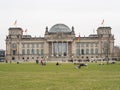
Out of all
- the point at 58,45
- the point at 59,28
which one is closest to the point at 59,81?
the point at 58,45

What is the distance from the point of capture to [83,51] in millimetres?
189125

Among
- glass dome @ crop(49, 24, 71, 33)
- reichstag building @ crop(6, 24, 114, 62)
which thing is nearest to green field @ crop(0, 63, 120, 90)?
reichstag building @ crop(6, 24, 114, 62)

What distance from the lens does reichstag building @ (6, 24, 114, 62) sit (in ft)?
609

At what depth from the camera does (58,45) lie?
613 ft

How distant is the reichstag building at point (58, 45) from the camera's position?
18562 centimetres

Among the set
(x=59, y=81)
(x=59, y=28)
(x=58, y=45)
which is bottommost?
(x=59, y=81)

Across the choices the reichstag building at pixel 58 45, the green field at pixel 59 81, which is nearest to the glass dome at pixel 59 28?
the reichstag building at pixel 58 45

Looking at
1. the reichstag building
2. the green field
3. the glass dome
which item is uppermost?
the glass dome

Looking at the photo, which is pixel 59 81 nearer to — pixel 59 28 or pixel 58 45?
pixel 58 45

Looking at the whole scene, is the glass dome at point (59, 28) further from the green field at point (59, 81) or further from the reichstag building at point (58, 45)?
the green field at point (59, 81)

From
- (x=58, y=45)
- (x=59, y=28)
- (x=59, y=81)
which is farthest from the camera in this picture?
(x=59, y=28)

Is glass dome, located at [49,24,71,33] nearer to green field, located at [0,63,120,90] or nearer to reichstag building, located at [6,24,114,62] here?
reichstag building, located at [6,24,114,62]

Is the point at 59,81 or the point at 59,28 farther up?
the point at 59,28

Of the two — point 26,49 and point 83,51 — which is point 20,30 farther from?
point 83,51
